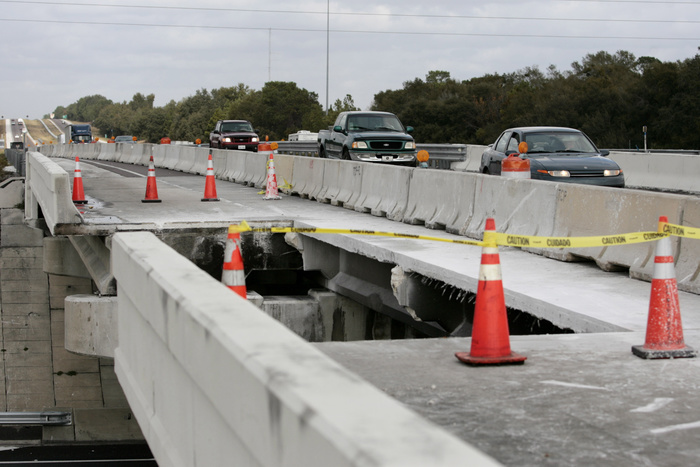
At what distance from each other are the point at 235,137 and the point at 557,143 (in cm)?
2767

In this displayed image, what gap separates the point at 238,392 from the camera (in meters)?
3.56

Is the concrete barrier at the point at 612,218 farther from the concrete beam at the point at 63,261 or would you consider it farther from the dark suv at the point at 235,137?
the dark suv at the point at 235,137

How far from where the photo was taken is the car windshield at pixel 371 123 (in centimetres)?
2727

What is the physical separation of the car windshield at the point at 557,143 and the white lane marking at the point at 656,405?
12864 millimetres

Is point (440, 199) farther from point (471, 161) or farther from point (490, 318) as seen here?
point (471, 161)

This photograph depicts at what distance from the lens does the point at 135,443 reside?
1014 inches

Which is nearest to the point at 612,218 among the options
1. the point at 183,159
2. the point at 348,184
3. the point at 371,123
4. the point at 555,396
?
the point at 555,396

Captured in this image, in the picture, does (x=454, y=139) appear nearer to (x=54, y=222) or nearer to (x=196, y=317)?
(x=54, y=222)

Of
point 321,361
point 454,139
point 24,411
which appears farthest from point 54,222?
point 454,139

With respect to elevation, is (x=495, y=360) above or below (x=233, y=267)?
below

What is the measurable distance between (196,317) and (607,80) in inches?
2425

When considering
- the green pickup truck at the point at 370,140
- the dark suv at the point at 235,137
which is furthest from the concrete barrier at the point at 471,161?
the dark suv at the point at 235,137

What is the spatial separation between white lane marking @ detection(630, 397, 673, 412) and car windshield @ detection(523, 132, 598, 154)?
1286cm

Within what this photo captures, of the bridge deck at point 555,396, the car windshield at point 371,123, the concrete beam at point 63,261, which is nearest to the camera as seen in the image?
the bridge deck at point 555,396
